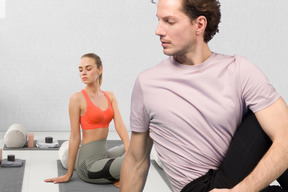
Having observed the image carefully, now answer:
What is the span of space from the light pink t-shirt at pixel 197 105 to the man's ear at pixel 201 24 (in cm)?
8

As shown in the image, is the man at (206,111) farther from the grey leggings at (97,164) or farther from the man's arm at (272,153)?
the grey leggings at (97,164)

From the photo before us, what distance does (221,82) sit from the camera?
1.35m

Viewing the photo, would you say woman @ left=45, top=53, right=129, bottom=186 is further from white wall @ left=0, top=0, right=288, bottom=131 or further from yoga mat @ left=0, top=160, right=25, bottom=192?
white wall @ left=0, top=0, right=288, bottom=131

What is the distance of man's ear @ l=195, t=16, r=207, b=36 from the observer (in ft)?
4.46

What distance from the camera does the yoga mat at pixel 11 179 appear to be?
11.8 ft

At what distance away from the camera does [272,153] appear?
49.3 inches

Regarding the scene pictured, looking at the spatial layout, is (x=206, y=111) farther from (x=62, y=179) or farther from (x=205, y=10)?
(x=62, y=179)

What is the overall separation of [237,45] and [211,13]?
5659 millimetres

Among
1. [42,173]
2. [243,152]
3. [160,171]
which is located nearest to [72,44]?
[42,173]

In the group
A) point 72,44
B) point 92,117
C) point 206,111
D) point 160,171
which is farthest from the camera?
point 72,44

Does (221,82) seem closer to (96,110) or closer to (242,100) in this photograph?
(242,100)

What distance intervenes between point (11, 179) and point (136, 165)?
A: 2539 mm

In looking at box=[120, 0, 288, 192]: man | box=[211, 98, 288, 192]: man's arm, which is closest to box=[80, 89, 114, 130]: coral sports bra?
box=[120, 0, 288, 192]: man

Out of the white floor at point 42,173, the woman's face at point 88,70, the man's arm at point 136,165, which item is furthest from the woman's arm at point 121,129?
the man's arm at point 136,165
